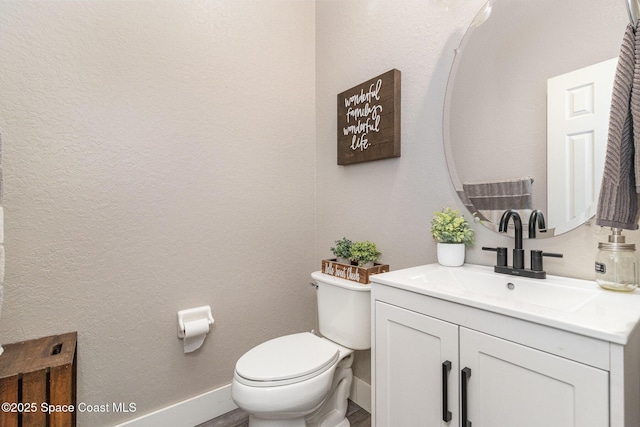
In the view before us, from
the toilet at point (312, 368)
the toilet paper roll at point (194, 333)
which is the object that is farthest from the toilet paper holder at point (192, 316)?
the toilet at point (312, 368)

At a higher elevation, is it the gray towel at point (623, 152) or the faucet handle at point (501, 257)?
the gray towel at point (623, 152)

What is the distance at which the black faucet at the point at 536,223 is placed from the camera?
1.07 meters

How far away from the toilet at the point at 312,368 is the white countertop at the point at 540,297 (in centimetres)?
38

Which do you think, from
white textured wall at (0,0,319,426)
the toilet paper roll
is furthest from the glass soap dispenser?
the toilet paper roll

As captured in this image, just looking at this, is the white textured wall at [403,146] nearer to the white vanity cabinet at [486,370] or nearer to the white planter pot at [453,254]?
the white planter pot at [453,254]

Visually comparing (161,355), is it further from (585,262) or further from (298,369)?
(585,262)

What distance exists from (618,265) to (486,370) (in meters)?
0.50

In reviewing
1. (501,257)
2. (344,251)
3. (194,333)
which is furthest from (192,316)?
(501,257)

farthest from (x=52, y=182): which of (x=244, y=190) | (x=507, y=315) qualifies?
(x=507, y=315)

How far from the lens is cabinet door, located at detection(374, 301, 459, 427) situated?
856 millimetres

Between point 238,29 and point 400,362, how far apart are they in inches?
73.1

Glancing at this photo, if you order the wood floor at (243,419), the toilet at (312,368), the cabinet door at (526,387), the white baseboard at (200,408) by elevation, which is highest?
the cabinet door at (526,387)

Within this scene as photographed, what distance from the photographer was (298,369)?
1224 mm

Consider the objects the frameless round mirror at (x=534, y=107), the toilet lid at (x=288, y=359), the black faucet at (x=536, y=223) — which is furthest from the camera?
the toilet lid at (x=288, y=359)
